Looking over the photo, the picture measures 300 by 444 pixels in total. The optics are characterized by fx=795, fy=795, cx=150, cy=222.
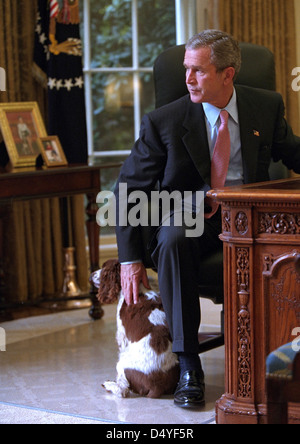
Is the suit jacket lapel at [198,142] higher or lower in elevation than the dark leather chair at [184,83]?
lower

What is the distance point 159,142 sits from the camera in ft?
9.76

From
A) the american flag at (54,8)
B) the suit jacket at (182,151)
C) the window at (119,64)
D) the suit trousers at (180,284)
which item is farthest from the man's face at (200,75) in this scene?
the window at (119,64)

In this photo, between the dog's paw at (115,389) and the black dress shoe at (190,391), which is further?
the dog's paw at (115,389)

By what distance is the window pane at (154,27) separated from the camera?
4953 millimetres

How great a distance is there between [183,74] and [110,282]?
0.89 m

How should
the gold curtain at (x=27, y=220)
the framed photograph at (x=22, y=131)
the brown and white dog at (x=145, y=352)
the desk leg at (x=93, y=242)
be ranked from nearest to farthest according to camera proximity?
the brown and white dog at (x=145, y=352)
the framed photograph at (x=22, y=131)
the desk leg at (x=93, y=242)
the gold curtain at (x=27, y=220)

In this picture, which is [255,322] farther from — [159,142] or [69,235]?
[69,235]

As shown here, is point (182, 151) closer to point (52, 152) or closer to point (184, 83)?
point (184, 83)

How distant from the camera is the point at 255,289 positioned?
7.89 ft

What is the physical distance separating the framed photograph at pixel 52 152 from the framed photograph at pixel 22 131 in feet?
0.12

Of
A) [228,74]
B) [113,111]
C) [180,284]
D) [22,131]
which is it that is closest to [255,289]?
[180,284]

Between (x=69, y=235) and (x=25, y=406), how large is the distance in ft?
5.76

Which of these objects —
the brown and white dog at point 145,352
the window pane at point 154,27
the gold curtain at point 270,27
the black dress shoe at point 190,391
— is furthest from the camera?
the window pane at point 154,27

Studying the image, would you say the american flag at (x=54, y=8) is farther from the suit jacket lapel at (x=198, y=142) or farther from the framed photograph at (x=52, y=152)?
the suit jacket lapel at (x=198, y=142)
